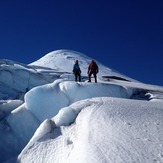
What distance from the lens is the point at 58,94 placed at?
1209 cm

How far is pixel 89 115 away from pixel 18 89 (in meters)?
13.8

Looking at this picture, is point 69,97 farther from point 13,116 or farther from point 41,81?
point 41,81

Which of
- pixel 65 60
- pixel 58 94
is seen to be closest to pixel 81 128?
pixel 58 94

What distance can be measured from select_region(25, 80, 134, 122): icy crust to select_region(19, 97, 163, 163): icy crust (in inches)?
142

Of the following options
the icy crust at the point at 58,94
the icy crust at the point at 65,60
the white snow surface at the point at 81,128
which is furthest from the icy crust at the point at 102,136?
the icy crust at the point at 65,60

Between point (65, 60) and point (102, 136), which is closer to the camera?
point (102, 136)

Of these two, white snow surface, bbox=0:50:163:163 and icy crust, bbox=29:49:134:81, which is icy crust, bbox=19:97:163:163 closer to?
white snow surface, bbox=0:50:163:163

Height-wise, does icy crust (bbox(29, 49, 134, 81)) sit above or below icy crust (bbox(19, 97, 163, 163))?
below

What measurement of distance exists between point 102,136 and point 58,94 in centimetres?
664

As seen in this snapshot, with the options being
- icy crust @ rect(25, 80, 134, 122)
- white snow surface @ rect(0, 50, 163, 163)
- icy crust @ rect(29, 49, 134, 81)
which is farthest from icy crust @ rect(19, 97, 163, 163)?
icy crust @ rect(29, 49, 134, 81)

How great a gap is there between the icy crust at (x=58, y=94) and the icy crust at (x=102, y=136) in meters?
3.61

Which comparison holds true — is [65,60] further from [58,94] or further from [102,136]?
[102,136]

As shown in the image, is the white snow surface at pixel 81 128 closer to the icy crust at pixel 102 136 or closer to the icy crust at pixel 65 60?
the icy crust at pixel 102 136

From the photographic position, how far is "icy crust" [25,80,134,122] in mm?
11201
